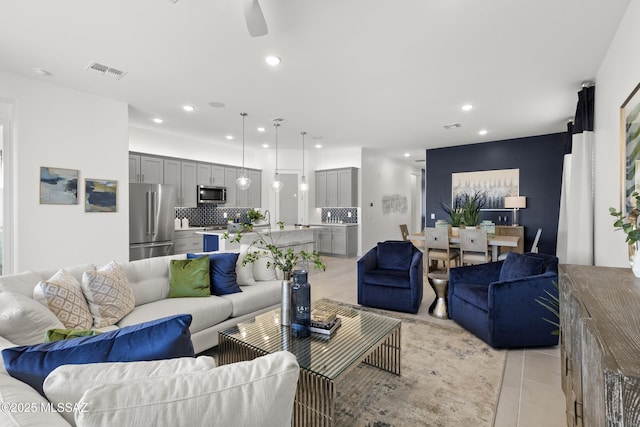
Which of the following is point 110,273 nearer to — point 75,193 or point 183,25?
point 183,25

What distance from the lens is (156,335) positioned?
98cm

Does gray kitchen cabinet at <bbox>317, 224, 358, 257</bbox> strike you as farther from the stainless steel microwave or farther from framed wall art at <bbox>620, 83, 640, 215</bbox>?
framed wall art at <bbox>620, 83, 640, 215</bbox>

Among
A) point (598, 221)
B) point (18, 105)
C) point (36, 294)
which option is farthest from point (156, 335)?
point (18, 105)

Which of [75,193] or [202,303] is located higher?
[75,193]

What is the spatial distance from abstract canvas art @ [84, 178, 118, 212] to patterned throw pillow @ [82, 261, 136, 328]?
237cm

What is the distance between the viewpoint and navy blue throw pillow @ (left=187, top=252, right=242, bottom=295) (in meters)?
2.86

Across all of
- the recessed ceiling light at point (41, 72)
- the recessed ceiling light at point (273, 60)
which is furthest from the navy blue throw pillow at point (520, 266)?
the recessed ceiling light at point (41, 72)

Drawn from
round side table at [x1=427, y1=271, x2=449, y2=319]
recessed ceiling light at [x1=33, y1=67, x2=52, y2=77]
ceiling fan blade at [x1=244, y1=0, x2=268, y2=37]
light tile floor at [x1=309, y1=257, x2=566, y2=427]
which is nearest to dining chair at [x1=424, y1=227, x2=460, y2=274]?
round side table at [x1=427, y1=271, x2=449, y2=319]

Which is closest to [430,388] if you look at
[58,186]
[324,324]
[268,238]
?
[324,324]

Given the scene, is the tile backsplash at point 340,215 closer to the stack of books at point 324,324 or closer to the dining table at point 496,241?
the dining table at point 496,241

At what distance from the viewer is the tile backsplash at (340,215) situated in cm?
801

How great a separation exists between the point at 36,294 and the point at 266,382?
1932 mm

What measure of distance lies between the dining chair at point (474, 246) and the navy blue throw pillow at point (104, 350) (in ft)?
15.5

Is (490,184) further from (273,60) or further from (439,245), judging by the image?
(273,60)
